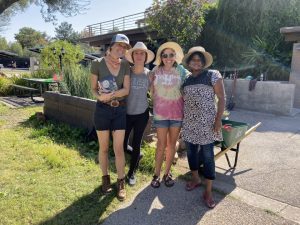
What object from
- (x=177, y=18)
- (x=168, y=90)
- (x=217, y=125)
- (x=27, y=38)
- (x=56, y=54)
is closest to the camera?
(x=217, y=125)

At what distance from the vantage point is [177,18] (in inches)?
450

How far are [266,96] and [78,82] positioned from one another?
6.14 metres

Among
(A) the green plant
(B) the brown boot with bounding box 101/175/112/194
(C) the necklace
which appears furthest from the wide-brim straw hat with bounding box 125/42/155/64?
(A) the green plant

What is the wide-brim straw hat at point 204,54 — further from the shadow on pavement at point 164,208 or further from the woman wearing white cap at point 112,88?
the shadow on pavement at point 164,208

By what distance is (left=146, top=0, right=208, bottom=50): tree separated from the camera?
1123cm

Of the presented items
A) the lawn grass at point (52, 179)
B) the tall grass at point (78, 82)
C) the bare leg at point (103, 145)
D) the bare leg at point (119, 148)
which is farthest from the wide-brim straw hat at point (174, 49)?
the tall grass at point (78, 82)

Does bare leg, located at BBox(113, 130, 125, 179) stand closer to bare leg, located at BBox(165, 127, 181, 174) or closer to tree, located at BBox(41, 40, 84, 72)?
bare leg, located at BBox(165, 127, 181, 174)

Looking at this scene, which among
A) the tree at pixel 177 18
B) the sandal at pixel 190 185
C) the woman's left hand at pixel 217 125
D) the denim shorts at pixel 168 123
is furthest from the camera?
the tree at pixel 177 18

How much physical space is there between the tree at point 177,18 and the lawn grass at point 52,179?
691 cm

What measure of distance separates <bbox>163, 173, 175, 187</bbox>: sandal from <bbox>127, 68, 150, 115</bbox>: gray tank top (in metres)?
1.03

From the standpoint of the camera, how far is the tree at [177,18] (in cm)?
1123

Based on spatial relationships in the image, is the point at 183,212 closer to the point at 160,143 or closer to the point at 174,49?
the point at 160,143

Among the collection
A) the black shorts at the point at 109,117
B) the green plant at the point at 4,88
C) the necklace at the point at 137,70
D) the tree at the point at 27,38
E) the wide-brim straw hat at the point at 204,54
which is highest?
the tree at the point at 27,38

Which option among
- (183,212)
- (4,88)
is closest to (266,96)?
(183,212)
